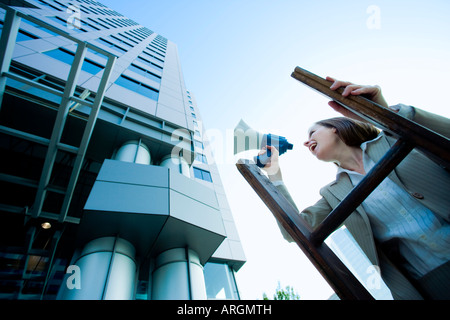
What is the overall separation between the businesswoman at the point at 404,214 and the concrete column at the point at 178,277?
10.1ft

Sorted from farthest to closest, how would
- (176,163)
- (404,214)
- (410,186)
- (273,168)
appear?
(176,163)
(273,168)
(404,214)
(410,186)

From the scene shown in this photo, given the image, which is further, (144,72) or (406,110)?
(144,72)

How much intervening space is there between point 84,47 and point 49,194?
14.0 feet

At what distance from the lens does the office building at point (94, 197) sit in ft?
11.7

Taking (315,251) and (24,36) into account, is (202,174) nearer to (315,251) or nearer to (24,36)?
(24,36)

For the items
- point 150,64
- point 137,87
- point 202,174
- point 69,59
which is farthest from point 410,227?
point 150,64

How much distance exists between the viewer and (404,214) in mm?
1206

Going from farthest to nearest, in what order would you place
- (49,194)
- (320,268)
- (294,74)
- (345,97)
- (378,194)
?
(49,194), (378,194), (294,74), (345,97), (320,268)

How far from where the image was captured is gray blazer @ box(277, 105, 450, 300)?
36.2 inches

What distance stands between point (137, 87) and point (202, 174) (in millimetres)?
4771

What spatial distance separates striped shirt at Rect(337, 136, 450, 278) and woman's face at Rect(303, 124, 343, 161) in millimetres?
371
